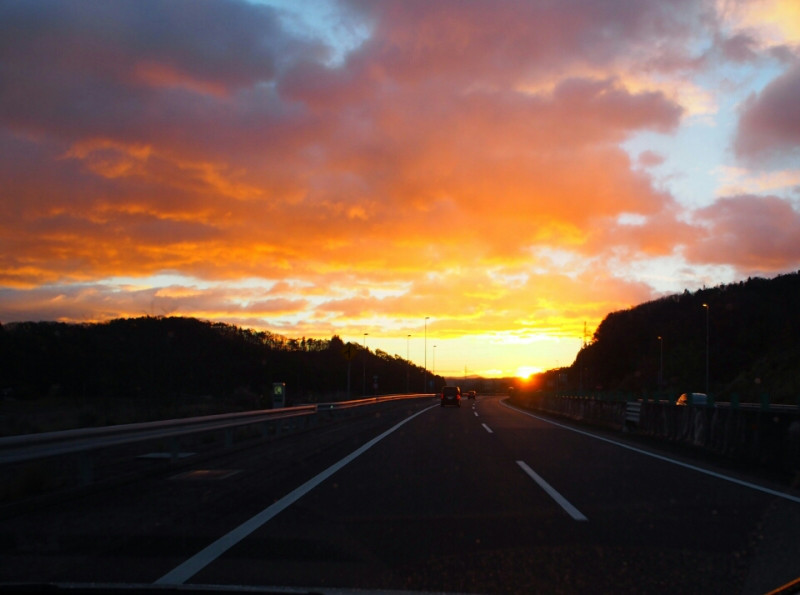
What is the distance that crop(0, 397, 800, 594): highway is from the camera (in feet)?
19.2

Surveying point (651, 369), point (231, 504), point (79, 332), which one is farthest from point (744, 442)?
point (651, 369)

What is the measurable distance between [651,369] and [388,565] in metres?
115

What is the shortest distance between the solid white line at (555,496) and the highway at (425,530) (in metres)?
0.02

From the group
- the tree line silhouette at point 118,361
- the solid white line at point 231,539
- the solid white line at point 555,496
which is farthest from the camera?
the tree line silhouette at point 118,361

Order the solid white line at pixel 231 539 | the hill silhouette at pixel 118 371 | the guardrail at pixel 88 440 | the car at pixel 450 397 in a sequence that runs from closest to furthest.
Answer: the solid white line at pixel 231 539, the guardrail at pixel 88 440, the hill silhouette at pixel 118 371, the car at pixel 450 397

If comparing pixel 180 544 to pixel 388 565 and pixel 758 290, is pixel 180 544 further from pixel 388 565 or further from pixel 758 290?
pixel 758 290

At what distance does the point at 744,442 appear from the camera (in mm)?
15305

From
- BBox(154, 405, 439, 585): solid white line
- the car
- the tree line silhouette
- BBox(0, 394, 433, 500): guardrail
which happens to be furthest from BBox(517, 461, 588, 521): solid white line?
the car

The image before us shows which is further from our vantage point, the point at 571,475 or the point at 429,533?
the point at 571,475

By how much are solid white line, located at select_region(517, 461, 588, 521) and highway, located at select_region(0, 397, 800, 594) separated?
2cm

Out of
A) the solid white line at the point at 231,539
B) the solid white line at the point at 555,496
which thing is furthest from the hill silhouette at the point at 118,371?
the solid white line at the point at 555,496

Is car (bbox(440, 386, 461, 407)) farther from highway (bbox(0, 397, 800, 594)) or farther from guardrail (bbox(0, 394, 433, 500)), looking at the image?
highway (bbox(0, 397, 800, 594))

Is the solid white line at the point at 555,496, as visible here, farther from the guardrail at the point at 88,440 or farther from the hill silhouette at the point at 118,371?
the hill silhouette at the point at 118,371

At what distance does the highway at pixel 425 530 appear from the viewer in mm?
5840
